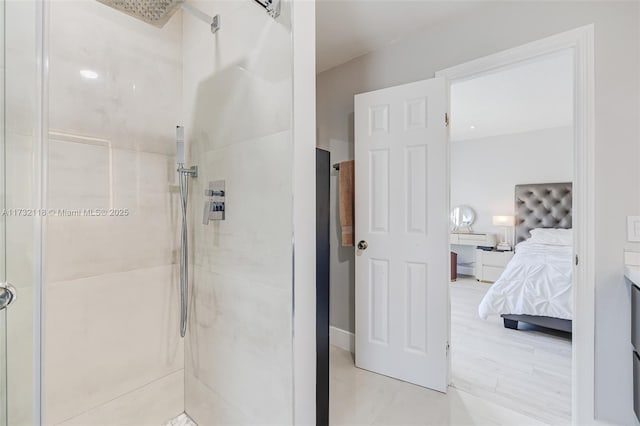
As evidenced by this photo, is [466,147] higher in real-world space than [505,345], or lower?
higher

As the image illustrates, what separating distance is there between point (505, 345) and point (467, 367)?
0.65 metres

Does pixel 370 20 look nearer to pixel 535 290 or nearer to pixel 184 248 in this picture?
pixel 184 248

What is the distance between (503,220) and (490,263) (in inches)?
30.6

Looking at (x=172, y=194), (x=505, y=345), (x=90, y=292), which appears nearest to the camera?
(x=90, y=292)

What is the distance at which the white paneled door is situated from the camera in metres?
1.99

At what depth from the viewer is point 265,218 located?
1.22 m

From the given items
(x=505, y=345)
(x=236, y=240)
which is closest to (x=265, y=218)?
(x=236, y=240)

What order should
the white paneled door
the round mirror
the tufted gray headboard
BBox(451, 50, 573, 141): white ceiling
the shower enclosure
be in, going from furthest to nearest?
the round mirror, the tufted gray headboard, BBox(451, 50, 573, 141): white ceiling, the white paneled door, the shower enclosure

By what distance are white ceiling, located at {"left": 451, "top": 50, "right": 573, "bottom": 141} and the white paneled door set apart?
74 cm

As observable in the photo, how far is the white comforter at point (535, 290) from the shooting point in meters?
2.67

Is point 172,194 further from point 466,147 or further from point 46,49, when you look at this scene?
point 466,147

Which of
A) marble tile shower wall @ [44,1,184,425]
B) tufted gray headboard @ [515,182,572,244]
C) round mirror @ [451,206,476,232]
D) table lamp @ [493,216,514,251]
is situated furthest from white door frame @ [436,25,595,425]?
round mirror @ [451,206,476,232]

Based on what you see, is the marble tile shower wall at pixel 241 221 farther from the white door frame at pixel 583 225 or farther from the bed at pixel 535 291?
the bed at pixel 535 291

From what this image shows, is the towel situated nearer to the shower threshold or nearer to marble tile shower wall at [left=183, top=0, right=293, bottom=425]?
marble tile shower wall at [left=183, top=0, right=293, bottom=425]
